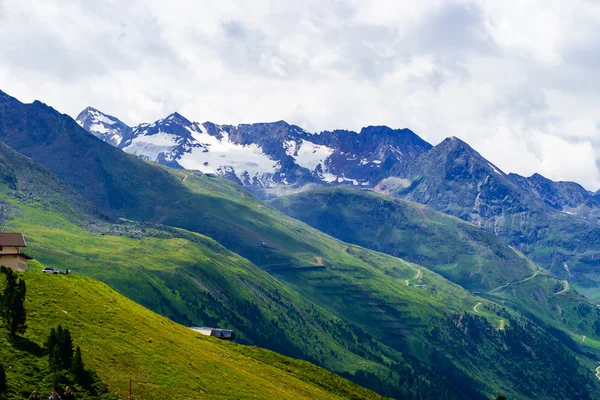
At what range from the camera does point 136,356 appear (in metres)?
84.6

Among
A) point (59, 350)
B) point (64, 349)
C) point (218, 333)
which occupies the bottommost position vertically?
point (218, 333)

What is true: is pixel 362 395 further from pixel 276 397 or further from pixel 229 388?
pixel 229 388

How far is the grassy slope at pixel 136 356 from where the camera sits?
74.6 metres

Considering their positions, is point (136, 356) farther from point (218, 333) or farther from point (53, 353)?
point (218, 333)

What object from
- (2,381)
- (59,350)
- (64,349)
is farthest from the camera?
(64,349)

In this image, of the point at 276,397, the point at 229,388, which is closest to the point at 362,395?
the point at 276,397

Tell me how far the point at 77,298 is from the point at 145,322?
12707 mm

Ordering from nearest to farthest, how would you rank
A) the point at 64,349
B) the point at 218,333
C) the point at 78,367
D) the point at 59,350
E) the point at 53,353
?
1. the point at 53,353
2. the point at 59,350
3. the point at 64,349
4. the point at 78,367
5. the point at 218,333

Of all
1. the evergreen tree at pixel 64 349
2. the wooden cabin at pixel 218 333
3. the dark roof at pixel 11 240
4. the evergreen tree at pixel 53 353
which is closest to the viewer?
the evergreen tree at pixel 53 353

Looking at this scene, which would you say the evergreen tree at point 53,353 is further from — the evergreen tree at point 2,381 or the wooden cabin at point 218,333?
the wooden cabin at point 218,333

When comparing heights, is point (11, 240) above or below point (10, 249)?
above

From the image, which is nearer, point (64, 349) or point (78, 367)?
point (64, 349)

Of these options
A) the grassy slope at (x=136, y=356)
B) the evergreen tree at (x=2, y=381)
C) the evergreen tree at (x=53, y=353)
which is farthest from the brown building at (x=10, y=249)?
the evergreen tree at (x=2, y=381)

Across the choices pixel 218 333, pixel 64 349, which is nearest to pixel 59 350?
→ pixel 64 349
